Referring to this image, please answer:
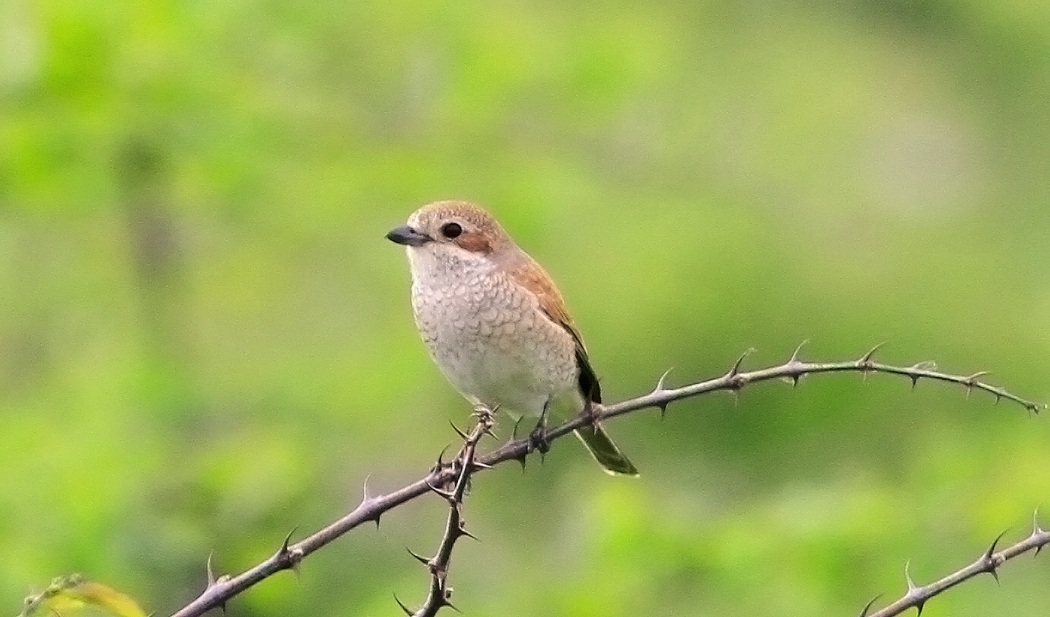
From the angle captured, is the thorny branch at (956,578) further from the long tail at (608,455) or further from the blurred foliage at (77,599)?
the long tail at (608,455)

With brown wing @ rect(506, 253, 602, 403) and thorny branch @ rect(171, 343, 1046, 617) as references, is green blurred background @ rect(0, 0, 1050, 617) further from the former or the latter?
thorny branch @ rect(171, 343, 1046, 617)

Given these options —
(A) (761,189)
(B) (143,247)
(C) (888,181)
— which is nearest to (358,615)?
(B) (143,247)

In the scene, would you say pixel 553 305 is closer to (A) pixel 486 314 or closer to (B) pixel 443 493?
(A) pixel 486 314

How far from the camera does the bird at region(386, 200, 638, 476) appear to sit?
455cm

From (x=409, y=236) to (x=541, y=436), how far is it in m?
0.86

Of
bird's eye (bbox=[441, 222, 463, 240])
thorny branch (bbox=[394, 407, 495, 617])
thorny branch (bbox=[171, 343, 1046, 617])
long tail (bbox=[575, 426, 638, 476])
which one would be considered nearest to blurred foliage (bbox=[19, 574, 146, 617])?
thorny branch (bbox=[171, 343, 1046, 617])

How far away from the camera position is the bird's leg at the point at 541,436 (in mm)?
3824

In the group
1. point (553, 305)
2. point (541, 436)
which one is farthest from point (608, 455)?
point (541, 436)

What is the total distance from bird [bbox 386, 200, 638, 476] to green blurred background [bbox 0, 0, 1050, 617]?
147 centimetres

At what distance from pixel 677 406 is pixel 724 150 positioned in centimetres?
212

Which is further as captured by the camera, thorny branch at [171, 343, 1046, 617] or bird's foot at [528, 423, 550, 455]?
bird's foot at [528, 423, 550, 455]

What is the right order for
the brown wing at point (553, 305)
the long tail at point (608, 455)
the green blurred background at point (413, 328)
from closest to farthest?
the brown wing at point (553, 305)
the long tail at point (608, 455)
the green blurred background at point (413, 328)

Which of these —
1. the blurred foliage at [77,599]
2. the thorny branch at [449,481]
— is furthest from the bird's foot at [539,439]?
the blurred foliage at [77,599]

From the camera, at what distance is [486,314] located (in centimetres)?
461
